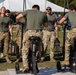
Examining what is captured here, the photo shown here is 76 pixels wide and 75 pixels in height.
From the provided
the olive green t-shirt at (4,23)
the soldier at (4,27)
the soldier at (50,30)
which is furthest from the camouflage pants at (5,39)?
the soldier at (50,30)

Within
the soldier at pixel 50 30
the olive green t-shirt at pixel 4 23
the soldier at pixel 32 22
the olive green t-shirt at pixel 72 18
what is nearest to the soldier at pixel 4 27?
the olive green t-shirt at pixel 4 23

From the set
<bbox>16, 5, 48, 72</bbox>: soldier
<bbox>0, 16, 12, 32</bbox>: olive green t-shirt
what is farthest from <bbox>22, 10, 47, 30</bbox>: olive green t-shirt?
<bbox>0, 16, 12, 32</bbox>: olive green t-shirt

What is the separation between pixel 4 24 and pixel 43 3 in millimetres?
6723

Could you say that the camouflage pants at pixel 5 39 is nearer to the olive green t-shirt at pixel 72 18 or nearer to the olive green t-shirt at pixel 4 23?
the olive green t-shirt at pixel 4 23

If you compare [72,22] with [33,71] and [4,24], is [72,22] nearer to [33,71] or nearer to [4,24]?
[33,71]

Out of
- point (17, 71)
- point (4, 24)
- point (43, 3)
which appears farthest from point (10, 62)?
point (43, 3)

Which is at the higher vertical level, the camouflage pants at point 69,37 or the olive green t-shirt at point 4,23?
the olive green t-shirt at point 4,23

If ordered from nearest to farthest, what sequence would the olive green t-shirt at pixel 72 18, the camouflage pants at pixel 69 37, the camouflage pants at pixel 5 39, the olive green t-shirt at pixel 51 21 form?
the olive green t-shirt at pixel 72 18 → the camouflage pants at pixel 69 37 → the camouflage pants at pixel 5 39 → the olive green t-shirt at pixel 51 21

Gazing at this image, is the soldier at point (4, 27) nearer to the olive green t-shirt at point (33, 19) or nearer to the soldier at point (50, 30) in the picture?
the soldier at point (50, 30)

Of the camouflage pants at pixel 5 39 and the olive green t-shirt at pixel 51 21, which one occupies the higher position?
the olive green t-shirt at pixel 51 21

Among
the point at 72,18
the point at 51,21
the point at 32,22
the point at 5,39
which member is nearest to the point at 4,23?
the point at 5,39

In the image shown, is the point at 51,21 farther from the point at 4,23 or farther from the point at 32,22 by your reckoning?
the point at 32,22

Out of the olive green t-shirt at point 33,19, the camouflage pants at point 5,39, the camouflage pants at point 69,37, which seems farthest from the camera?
the camouflage pants at point 5,39

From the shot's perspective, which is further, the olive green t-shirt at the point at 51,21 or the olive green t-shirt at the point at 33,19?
the olive green t-shirt at the point at 51,21
